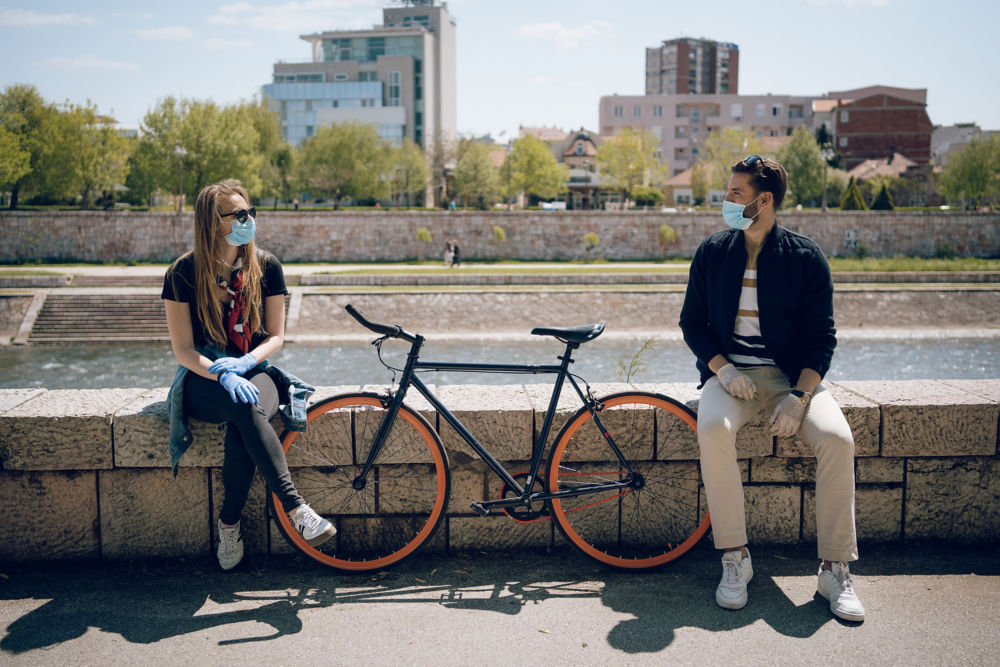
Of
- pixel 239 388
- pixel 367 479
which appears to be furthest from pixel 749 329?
pixel 239 388

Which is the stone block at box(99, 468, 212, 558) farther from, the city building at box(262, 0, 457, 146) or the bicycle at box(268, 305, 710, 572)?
the city building at box(262, 0, 457, 146)

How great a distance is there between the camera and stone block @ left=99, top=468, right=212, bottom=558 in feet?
13.6

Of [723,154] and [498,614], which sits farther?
[723,154]

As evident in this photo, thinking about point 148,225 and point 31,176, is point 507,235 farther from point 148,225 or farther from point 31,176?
point 31,176

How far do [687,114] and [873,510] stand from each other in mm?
107262

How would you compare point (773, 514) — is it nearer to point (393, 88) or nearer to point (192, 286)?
point (192, 286)

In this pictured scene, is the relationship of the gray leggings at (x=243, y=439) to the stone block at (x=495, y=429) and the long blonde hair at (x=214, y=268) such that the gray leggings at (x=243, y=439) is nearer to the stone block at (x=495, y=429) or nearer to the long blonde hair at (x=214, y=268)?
the long blonde hair at (x=214, y=268)

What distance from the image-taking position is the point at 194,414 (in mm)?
3941

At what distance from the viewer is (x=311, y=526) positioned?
12.4 feet

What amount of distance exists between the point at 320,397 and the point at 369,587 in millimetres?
978

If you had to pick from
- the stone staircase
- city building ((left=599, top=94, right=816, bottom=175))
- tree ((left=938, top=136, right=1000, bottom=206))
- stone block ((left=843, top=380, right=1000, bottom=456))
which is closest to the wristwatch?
stone block ((left=843, top=380, right=1000, bottom=456))

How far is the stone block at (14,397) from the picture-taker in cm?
418

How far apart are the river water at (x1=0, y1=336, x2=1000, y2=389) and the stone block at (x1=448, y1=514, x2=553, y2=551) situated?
1505 centimetres

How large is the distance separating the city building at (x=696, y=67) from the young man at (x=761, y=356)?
149052 mm
